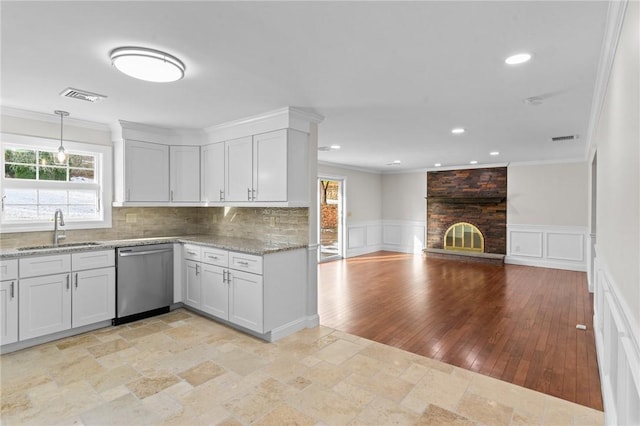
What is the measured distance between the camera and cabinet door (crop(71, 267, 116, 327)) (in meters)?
3.50

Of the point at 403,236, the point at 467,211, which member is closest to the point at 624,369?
the point at 467,211

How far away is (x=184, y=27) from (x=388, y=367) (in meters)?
2.86

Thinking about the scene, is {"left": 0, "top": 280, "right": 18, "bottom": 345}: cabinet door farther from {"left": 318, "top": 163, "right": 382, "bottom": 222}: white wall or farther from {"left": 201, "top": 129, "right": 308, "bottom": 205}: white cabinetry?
{"left": 318, "top": 163, "right": 382, "bottom": 222}: white wall

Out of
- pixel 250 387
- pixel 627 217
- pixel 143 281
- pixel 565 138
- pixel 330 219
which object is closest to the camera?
pixel 627 217

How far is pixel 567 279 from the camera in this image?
6176 mm

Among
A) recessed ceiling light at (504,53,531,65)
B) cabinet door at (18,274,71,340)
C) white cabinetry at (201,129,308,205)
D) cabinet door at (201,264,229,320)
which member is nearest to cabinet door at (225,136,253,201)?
white cabinetry at (201,129,308,205)

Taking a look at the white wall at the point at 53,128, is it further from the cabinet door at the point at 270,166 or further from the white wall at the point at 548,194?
the white wall at the point at 548,194

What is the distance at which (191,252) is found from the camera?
4.22 m

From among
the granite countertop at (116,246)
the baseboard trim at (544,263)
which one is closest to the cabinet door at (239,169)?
the granite countertop at (116,246)

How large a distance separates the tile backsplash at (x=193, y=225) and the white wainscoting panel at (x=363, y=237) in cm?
415

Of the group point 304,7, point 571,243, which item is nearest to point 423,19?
point 304,7

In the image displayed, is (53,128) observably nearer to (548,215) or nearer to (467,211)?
(467,211)

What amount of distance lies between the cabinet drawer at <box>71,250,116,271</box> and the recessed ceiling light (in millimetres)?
4102

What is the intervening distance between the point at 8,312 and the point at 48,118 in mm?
2075
